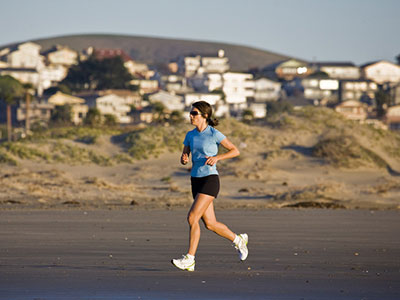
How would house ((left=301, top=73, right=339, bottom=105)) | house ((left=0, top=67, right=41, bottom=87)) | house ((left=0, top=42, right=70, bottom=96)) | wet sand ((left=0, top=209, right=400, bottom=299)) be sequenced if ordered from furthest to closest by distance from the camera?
house ((left=0, top=42, right=70, bottom=96)) → house ((left=0, top=67, right=41, bottom=87)) → house ((left=301, top=73, right=339, bottom=105)) → wet sand ((left=0, top=209, right=400, bottom=299))

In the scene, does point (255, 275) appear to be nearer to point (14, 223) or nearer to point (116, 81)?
point (14, 223)

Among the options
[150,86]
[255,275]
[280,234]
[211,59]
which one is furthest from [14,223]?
[211,59]

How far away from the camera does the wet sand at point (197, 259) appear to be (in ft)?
27.9

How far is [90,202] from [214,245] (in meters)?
10.2

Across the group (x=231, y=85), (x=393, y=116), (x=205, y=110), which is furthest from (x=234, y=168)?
(x=231, y=85)

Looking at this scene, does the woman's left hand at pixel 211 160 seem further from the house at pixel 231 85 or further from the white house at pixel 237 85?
the white house at pixel 237 85

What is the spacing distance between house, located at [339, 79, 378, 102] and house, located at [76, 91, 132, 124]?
1450 inches

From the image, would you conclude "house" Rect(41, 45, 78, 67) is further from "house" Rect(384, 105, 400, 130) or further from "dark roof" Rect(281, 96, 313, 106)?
"house" Rect(384, 105, 400, 130)

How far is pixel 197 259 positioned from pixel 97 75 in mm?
126766

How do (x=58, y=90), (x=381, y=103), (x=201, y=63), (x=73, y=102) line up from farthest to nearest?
1. (x=201, y=63)
2. (x=58, y=90)
3. (x=381, y=103)
4. (x=73, y=102)

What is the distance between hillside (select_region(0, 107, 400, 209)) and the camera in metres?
23.9

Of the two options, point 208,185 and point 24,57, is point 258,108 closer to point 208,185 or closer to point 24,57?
point 24,57

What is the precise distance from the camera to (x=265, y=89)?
509 feet

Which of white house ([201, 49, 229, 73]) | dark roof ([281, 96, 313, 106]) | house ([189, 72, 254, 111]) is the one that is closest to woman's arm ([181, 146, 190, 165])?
dark roof ([281, 96, 313, 106])
